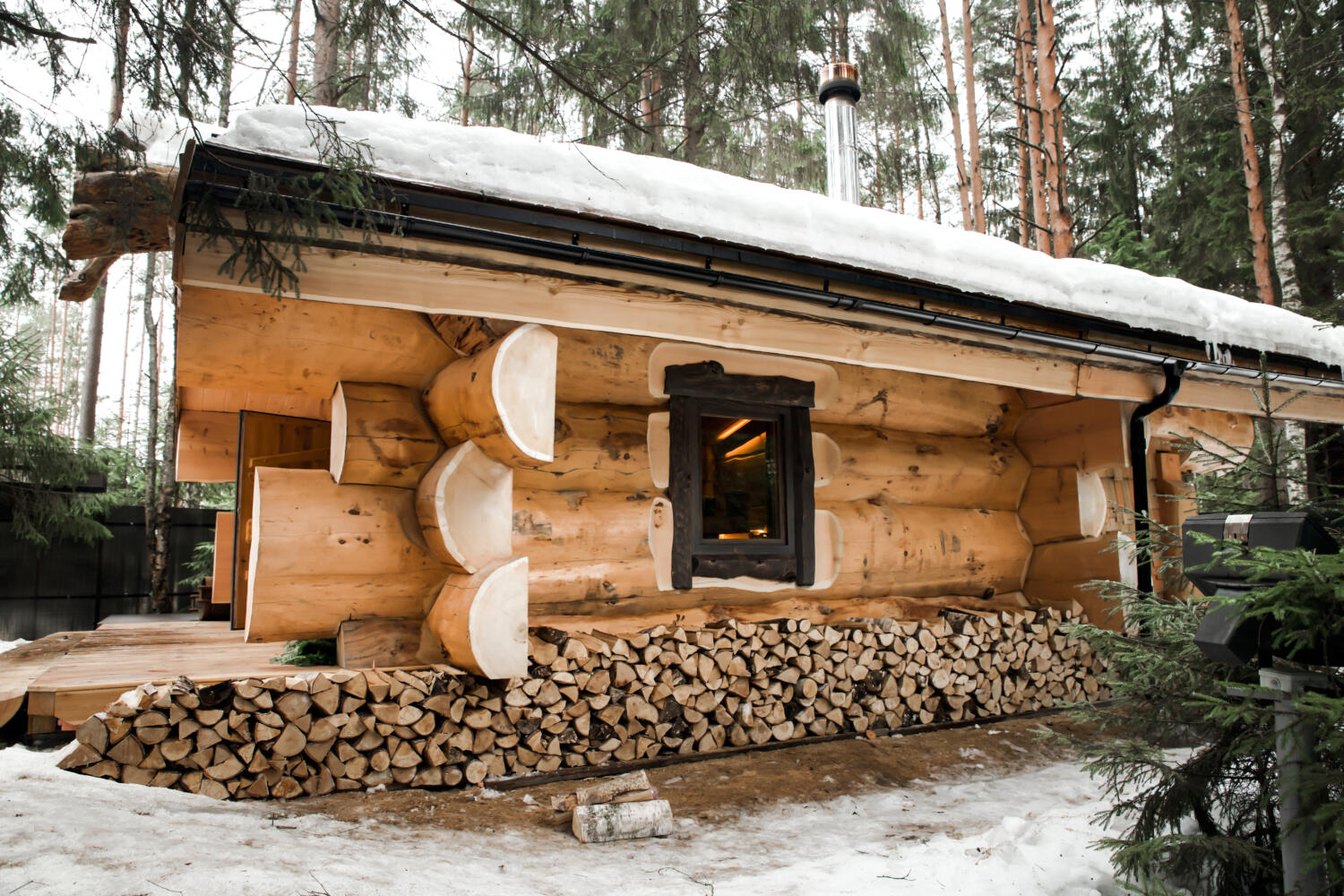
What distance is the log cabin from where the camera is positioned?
324 centimetres

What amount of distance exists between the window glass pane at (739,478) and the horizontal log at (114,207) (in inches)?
117

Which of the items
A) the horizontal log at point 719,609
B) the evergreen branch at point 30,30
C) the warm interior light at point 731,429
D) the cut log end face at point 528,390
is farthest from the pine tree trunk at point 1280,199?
the evergreen branch at point 30,30

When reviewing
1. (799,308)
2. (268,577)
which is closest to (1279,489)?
(799,308)

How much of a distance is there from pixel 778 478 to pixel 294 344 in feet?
9.68

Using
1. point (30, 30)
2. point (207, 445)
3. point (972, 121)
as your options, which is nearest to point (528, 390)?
point (30, 30)

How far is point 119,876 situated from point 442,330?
8.30 ft

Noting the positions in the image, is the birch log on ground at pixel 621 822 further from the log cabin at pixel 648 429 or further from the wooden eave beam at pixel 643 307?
the wooden eave beam at pixel 643 307

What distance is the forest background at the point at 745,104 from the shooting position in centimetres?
267

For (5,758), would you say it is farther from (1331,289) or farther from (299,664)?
(1331,289)

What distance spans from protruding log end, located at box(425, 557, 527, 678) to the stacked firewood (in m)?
0.20

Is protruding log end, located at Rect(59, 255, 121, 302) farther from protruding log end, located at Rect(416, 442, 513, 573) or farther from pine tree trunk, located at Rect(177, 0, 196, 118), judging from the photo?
protruding log end, located at Rect(416, 442, 513, 573)

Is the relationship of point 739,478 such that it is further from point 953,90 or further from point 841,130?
point 953,90

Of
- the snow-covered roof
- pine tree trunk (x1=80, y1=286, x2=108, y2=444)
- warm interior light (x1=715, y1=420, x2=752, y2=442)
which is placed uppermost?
pine tree trunk (x1=80, y1=286, x2=108, y2=444)

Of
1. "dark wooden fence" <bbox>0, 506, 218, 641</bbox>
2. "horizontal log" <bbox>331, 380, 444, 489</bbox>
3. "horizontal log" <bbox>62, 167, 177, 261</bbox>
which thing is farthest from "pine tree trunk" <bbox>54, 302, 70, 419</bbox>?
"horizontal log" <bbox>62, 167, 177, 261</bbox>
